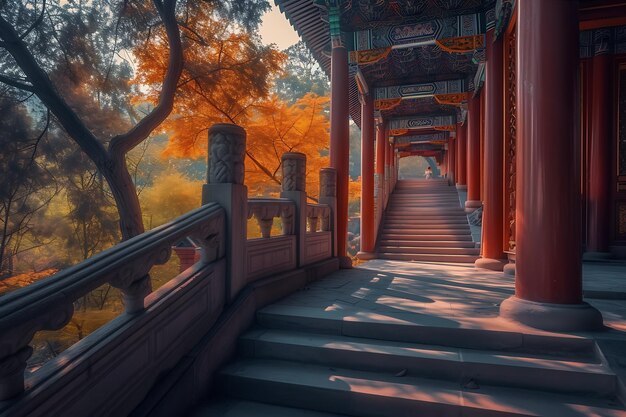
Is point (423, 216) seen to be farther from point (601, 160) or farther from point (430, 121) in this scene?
point (430, 121)

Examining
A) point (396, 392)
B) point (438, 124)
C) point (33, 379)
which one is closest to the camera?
point (33, 379)

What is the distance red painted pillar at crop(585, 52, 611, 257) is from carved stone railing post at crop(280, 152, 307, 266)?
21.3 ft

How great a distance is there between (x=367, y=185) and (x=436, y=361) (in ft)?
29.1

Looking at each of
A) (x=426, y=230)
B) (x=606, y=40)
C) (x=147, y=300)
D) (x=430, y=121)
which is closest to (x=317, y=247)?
(x=147, y=300)

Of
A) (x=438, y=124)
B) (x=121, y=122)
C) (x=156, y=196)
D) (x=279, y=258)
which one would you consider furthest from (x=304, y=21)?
(x=156, y=196)

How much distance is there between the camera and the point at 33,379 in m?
1.89

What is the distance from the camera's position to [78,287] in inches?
83.2

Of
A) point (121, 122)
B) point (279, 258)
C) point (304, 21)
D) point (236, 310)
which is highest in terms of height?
point (304, 21)

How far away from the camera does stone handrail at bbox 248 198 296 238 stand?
4.37 metres

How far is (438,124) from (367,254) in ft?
31.6

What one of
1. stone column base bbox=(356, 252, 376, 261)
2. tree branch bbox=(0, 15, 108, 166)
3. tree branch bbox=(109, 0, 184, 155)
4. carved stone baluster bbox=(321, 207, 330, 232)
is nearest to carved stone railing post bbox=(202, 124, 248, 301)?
carved stone baluster bbox=(321, 207, 330, 232)

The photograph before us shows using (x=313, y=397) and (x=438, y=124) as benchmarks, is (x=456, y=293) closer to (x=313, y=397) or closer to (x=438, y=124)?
(x=313, y=397)

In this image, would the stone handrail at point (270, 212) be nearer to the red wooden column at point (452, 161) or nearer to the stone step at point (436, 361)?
the stone step at point (436, 361)

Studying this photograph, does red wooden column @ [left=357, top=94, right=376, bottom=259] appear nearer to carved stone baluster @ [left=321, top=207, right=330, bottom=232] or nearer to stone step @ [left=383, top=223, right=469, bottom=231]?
stone step @ [left=383, top=223, right=469, bottom=231]
